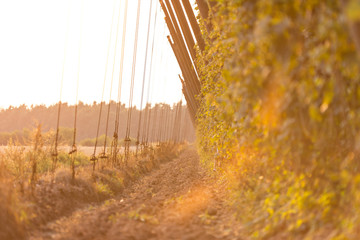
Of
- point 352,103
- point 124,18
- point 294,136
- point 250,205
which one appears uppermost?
point 124,18

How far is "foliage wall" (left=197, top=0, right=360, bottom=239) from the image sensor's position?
2531mm

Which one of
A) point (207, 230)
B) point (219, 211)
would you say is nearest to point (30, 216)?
point (207, 230)

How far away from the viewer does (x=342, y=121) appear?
3508 millimetres

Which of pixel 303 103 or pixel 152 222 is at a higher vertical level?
pixel 303 103

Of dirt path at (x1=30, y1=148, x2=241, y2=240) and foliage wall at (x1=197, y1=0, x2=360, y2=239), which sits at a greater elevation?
foliage wall at (x1=197, y1=0, x2=360, y2=239)

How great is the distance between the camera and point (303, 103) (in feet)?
9.71

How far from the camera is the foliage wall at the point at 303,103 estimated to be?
2.53 meters

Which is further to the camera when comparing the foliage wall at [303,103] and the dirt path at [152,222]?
the dirt path at [152,222]

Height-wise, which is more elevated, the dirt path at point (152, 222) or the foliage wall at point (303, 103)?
the foliage wall at point (303, 103)

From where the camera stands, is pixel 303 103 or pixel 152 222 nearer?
pixel 303 103

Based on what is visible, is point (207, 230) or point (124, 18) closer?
point (207, 230)

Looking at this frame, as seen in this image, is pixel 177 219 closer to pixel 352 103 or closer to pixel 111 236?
pixel 111 236

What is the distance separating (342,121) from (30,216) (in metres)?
3.89

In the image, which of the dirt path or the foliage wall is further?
the dirt path
